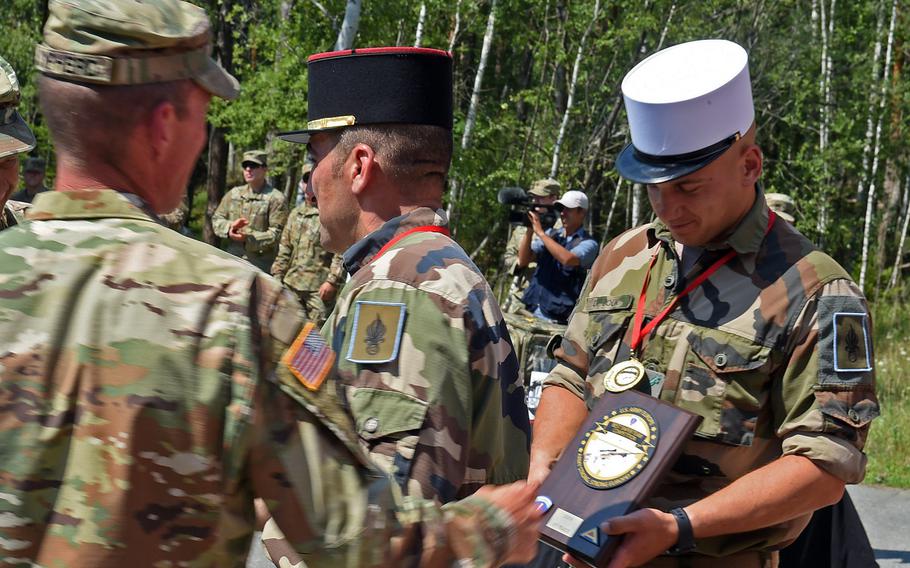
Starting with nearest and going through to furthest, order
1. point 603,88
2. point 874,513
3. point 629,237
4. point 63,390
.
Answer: point 63,390, point 629,237, point 874,513, point 603,88

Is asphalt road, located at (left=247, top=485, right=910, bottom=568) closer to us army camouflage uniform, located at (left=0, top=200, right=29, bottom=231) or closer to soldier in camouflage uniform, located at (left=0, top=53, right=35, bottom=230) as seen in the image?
us army camouflage uniform, located at (left=0, top=200, right=29, bottom=231)

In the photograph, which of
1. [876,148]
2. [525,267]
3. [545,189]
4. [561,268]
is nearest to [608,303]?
[561,268]

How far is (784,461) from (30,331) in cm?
168

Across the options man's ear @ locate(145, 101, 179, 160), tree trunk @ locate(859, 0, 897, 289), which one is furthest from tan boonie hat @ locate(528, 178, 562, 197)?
tree trunk @ locate(859, 0, 897, 289)

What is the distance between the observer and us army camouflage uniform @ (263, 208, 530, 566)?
→ 7.04 ft

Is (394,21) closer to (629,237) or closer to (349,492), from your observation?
(629,237)

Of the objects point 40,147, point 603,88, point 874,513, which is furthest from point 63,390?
point 40,147

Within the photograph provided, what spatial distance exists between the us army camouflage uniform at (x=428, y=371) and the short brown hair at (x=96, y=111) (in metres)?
0.71

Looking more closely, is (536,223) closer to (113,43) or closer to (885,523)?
(885,523)

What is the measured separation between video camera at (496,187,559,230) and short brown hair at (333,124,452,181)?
19.9 ft

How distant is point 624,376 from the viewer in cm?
262

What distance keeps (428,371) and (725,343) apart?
31.7 inches

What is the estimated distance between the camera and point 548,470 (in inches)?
106

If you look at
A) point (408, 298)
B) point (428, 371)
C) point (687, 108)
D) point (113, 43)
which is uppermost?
point (113, 43)
